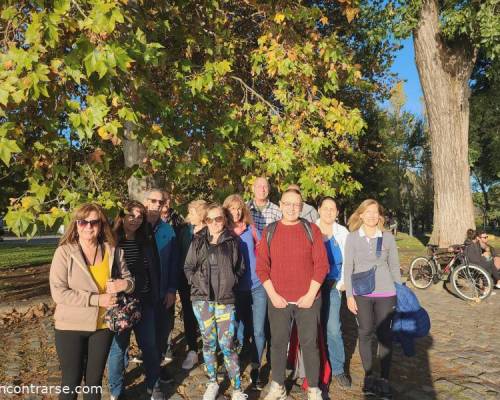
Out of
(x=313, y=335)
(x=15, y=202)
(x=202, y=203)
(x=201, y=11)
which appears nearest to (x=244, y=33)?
(x=201, y=11)

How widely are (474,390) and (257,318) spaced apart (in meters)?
2.37

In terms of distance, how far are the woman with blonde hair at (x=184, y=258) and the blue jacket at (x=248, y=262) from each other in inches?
21.5

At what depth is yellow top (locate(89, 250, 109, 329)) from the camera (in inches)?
125

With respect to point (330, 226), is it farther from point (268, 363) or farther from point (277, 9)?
point (277, 9)

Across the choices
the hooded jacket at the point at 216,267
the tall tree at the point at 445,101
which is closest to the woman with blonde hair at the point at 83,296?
the hooded jacket at the point at 216,267

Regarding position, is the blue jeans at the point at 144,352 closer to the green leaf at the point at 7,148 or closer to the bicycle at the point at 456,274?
the green leaf at the point at 7,148

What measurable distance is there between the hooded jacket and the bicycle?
22.3ft

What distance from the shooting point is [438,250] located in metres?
10.6

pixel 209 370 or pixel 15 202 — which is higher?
pixel 15 202

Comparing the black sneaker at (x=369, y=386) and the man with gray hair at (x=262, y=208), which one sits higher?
the man with gray hair at (x=262, y=208)

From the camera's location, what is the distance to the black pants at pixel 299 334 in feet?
12.4

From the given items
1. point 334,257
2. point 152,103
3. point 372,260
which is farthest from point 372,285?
point 152,103

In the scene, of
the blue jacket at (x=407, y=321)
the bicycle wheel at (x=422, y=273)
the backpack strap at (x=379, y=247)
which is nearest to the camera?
the backpack strap at (x=379, y=247)

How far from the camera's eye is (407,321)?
450 cm
